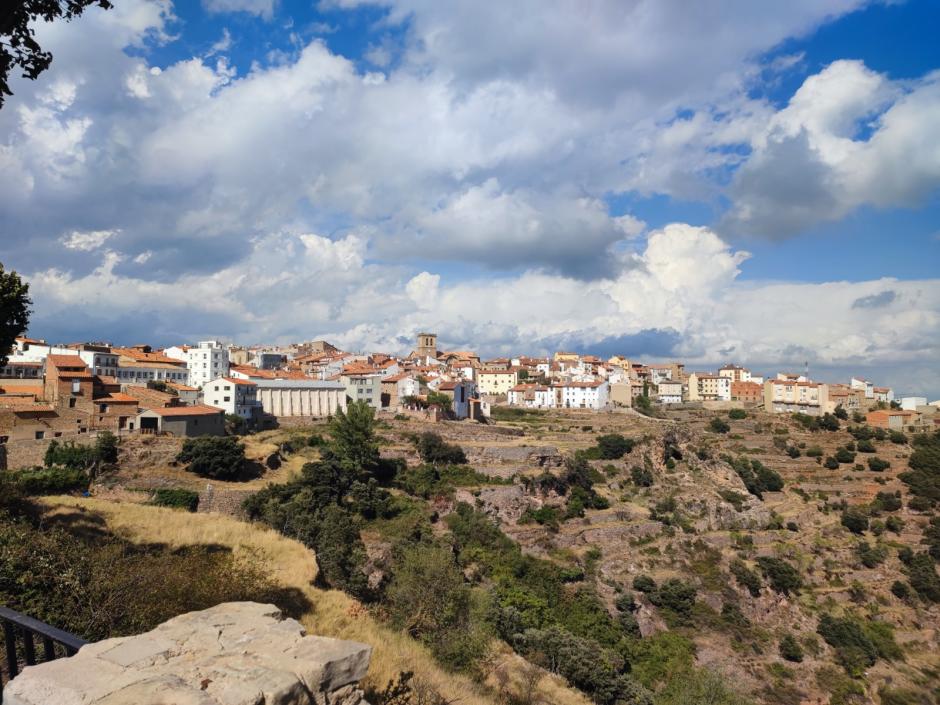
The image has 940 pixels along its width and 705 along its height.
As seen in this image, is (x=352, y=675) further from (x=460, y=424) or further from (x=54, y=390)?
(x=460, y=424)

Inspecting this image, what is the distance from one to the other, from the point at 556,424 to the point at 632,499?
2395 cm

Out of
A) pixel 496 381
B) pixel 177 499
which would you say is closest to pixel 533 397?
pixel 496 381

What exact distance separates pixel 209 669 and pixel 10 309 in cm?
1965

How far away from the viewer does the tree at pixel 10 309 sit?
18.9m

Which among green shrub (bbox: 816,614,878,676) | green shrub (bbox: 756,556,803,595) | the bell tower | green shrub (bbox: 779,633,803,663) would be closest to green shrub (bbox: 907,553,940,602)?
green shrub (bbox: 816,614,878,676)

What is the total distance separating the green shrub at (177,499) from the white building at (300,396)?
2716 cm

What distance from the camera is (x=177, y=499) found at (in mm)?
32719

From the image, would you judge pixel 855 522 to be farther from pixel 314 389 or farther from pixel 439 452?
pixel 314 389

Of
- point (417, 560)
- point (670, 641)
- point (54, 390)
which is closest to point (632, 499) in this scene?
point (670, 641)

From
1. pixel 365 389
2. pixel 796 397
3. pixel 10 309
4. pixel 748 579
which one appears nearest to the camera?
pixel 10 309

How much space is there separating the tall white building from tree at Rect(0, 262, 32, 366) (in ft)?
158

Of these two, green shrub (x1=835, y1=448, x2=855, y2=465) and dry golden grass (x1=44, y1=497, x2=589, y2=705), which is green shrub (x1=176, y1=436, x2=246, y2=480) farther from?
green shrub (x1=835, y1=448, x2=855, y2=465)

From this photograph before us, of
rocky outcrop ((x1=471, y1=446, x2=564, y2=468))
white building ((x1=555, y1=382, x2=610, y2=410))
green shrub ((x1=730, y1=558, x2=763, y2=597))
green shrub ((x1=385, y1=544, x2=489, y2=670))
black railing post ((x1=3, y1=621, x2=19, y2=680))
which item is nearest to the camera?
black railing post ((x1=3, y1=621, x2=19, y2=680))

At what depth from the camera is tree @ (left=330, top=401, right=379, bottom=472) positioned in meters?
47.7
